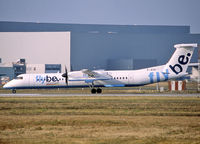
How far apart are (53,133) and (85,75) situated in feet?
115

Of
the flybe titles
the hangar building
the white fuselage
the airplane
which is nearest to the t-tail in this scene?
the airplane

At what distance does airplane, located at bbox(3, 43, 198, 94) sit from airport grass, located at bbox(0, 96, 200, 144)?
19.6 m

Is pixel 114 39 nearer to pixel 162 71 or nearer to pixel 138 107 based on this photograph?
pixel 162 71

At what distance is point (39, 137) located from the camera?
21906 mm

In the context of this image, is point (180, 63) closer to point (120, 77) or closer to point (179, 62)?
point (179, 62)

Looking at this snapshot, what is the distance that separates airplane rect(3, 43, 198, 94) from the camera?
5750 centimetres

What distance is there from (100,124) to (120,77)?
105 feet

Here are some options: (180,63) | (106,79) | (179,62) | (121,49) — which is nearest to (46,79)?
(106,79)

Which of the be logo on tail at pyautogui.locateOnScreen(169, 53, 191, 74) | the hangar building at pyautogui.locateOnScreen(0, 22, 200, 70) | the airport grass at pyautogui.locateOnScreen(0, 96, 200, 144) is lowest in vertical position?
the airport grass at pyautogui.locateOnScreen(0, 96, 200, 144)

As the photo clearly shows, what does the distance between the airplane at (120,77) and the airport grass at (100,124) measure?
19595 mm

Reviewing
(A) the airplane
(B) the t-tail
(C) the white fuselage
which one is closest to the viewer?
(B) the t-tail

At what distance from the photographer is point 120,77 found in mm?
58219

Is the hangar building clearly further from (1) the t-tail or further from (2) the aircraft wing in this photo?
(1) the t-tail

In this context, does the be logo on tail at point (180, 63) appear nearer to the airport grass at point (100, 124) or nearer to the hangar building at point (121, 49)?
the airport grass at point (100, 124)
